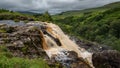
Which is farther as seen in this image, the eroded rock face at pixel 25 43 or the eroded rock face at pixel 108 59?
the eroded rock face at pixel 108 59

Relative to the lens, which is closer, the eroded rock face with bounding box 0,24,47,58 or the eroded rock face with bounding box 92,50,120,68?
the eroded rock face with bounding box 0,24,47,58

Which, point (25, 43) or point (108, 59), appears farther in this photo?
point (108, 59)

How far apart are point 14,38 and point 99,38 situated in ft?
184

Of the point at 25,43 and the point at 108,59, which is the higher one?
the point at 25,43

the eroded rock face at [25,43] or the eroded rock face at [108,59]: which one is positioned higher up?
the eroded rock face at [25,43]

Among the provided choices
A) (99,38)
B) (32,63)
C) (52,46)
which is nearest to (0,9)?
(99,38)

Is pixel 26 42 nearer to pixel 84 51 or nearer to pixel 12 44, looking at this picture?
pixel 12 44

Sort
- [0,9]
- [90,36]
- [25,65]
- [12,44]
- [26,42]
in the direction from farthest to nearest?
[90,36], [0,9], [26,42], [12,44], [25,65]

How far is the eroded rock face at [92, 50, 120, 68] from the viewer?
32.0m

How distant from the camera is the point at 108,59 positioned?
32000mm

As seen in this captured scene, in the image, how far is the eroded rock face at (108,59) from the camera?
32031 millimetres

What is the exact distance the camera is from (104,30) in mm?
100938

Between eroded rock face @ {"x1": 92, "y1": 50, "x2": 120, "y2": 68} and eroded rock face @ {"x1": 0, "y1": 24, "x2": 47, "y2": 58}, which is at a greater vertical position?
eroded rock face @ {"x1": 0, "y1": 24, "x2": 47, "y2": 58}

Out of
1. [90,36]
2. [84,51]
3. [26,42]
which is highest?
[26,42]
